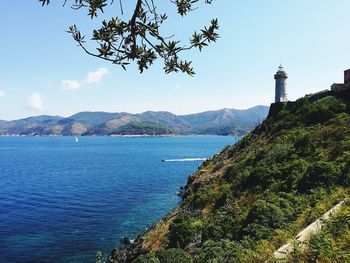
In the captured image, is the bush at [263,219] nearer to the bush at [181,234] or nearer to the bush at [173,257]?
the bush at [173,257]

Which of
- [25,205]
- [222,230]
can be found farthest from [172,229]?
[25,205]

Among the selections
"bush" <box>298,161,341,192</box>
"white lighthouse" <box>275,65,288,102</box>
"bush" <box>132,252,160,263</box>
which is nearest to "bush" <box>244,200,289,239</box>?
"bush" <box>298,161,341,192</box>

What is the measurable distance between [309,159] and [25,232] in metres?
39.5

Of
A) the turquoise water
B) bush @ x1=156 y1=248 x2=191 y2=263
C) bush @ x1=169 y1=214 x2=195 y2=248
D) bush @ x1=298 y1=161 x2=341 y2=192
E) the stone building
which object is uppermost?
the stone building

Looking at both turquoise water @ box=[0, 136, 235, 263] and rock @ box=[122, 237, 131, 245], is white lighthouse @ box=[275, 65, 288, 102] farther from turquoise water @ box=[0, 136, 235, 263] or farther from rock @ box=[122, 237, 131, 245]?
rock @ box=[122, 237, 131, 245]

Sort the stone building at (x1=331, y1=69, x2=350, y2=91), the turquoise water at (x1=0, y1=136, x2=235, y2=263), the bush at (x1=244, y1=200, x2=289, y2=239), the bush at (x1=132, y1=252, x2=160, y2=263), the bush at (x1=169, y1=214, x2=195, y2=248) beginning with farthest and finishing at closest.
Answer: the stone building at (x1=331, y1=69, x2=350, y2=91) < the turquoise water at (x1=0, y1=136, x2=235, y2=263) < the bush at (x1=169, y1=214, x2=195, y2=248) < the bush at (x1=244, y1=200, x2=289, y2=239) < the bush at (x1=132, y1=252, x2=160, y2=263)

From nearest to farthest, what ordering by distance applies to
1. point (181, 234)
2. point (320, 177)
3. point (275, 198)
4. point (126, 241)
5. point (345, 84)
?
1. point (275, 198)
2. point (320, 177)
3. point (181, 234)
4. point (126, 241)
5. point (345, 84)

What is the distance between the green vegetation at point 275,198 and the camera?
17875 mm

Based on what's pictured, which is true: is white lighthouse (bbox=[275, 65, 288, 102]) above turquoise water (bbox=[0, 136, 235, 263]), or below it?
above

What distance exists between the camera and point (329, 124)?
2004 inches

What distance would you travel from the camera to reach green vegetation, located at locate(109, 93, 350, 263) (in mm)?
17875

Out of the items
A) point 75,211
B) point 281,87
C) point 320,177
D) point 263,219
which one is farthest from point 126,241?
point 281,87

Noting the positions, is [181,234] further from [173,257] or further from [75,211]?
[75,211]

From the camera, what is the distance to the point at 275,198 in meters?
28.7
